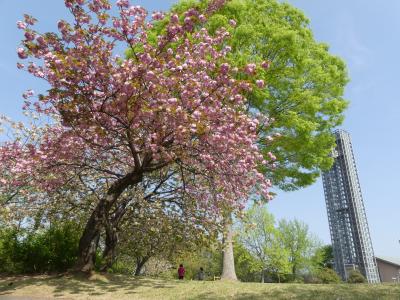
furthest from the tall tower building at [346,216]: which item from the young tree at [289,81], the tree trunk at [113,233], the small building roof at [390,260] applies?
the tree trunk at [113,233]

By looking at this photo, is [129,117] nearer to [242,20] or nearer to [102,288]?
[102,288]

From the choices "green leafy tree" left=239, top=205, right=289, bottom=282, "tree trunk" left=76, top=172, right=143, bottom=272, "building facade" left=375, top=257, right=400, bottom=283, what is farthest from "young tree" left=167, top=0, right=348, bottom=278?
"building facade" left=375, top=257, right=400, bottom=283

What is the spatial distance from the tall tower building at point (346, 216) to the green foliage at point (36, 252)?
124 metres

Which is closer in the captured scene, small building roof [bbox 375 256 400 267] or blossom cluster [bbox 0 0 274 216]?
blossom cluster [bbox 0 0 274 216]

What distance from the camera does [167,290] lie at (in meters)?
12.1

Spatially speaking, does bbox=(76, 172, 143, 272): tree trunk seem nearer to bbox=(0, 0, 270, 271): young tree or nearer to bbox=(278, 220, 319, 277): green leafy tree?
bbox=(0, 0, 270, 271): young tree

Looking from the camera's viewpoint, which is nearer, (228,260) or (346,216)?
(228,260)

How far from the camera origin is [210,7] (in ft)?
32.9

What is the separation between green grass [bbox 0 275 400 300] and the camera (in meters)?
10.3

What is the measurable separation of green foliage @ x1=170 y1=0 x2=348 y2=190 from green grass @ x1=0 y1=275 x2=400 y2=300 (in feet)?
24.0

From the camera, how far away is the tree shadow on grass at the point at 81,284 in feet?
38.8

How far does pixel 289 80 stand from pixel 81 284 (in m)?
13.2

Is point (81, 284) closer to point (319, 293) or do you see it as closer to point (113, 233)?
point (113, 233)

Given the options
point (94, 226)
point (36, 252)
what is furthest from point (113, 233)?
point (36, 252)
